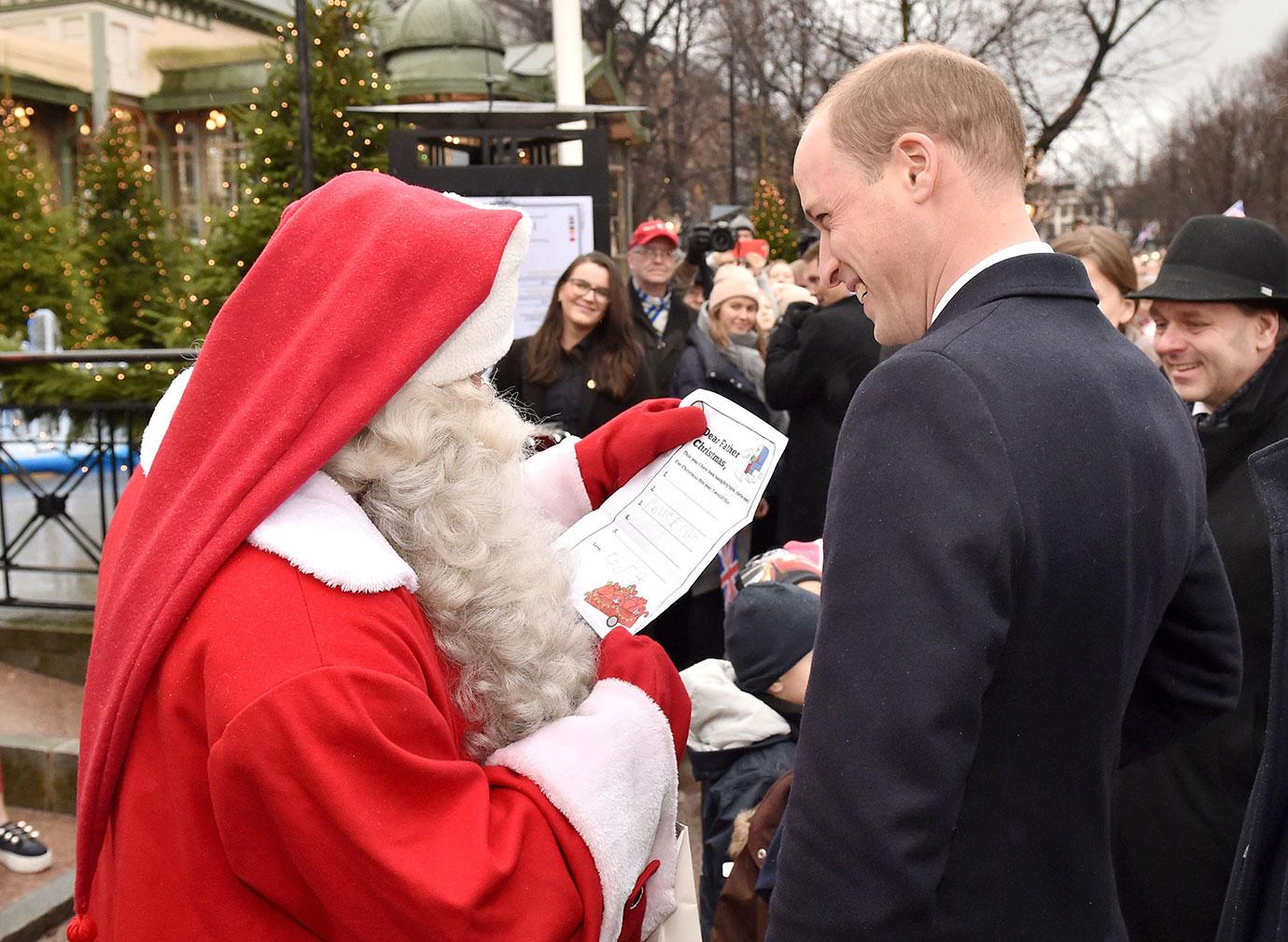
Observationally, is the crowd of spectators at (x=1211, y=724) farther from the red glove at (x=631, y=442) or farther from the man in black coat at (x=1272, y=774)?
the man in black coat at (x=1272, y=774)

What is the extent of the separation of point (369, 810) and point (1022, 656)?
83 cm

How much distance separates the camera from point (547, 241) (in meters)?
6.01

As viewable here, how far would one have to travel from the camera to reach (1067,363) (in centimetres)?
138

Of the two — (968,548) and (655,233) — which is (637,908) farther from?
(655,233)

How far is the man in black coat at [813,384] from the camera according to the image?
495 cm

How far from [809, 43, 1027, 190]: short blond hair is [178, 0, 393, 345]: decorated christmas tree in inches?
298

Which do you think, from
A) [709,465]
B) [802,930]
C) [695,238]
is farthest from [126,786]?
[695,238]

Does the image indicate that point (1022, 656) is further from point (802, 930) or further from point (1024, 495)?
point (802, 930)

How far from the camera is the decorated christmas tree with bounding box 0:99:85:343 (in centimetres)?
1206

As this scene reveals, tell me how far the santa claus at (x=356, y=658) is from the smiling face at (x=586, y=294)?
11.1 ft

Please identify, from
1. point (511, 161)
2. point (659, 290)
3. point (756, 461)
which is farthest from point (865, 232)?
point (511, 161)

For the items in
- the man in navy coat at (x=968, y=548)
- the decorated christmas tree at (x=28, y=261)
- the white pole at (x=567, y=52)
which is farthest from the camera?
the decorated christmas tree at (x=28, y=261)

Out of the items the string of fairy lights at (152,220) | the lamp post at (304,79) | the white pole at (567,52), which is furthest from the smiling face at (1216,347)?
the white pole at (567,52)

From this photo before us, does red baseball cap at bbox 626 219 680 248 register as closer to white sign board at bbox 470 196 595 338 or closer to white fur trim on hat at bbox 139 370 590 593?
white sign board at bbox 470 196 595 338
